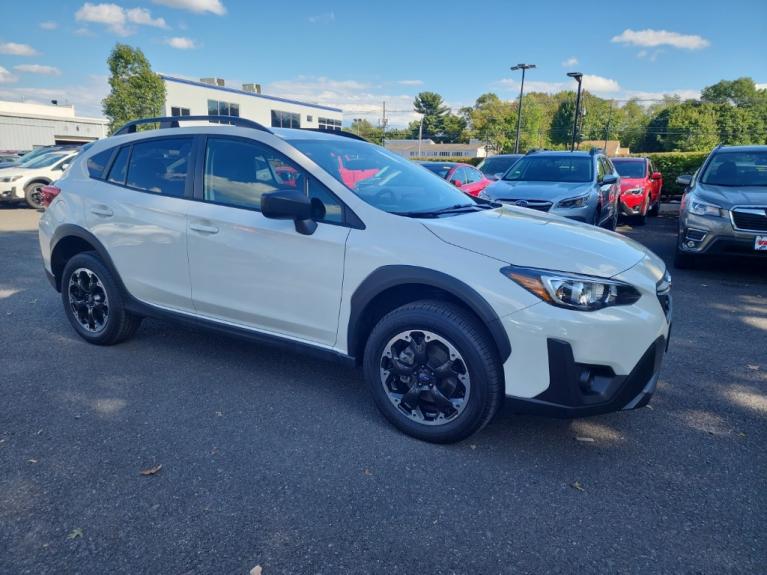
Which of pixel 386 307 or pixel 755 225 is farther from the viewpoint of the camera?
pixel 755 225

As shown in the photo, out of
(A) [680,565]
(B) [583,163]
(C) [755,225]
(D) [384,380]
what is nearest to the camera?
(A) [680,565]

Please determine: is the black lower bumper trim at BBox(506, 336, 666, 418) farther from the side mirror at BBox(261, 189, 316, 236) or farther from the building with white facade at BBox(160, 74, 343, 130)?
the building with white facade at BBox(160, 74, 343, 130)

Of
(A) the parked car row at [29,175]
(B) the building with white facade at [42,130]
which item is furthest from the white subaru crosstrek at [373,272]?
(B) the building with white facade at [42,130]

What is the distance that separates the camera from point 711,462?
2.93 meters

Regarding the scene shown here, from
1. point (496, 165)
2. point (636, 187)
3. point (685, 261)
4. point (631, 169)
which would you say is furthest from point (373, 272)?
point (496, 165)

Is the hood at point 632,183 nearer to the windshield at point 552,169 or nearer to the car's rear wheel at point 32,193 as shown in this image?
the windshield at point 552,169

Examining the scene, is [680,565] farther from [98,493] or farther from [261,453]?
[98,493]

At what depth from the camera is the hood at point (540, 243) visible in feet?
9.00

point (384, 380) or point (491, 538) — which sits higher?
point (384, 380)

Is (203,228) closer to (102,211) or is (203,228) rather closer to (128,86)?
(102,211)

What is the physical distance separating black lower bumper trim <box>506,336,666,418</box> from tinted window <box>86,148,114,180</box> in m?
3.60

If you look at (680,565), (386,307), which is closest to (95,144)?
(386,307)

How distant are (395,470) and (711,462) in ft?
5.61

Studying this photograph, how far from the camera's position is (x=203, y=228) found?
3604mm
